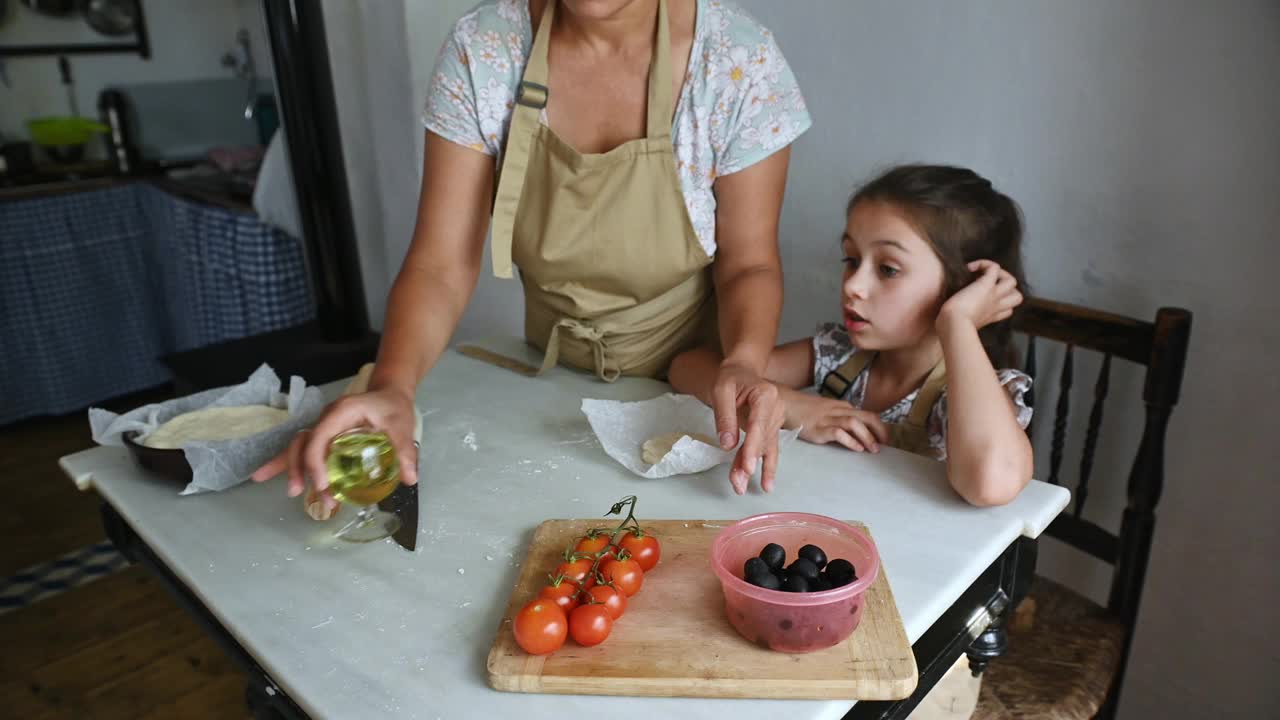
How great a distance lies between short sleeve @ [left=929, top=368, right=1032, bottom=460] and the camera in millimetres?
1177

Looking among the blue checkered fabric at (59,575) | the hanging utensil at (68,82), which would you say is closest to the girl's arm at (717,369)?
the blue checkered fabric at (59,575)

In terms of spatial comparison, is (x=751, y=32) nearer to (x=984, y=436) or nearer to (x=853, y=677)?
(x=984, y=436)

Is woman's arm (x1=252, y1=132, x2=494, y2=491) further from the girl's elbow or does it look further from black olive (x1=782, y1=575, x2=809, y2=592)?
the girl's elbow

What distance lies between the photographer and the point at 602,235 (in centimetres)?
129

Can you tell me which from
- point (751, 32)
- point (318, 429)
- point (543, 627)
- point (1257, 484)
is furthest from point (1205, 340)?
point (318, 429)

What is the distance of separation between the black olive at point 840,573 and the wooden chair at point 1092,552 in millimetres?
600

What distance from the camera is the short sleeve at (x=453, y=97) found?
48.4 inches

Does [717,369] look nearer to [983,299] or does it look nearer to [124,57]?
[983,299]

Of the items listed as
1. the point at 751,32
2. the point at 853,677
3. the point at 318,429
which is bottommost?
the point at 853,677

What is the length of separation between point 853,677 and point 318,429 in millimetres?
565

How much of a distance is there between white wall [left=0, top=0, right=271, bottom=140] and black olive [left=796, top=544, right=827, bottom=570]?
389 cm

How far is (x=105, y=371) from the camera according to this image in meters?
3.57

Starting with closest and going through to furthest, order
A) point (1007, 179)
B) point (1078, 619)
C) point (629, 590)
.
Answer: point (629, 590) < point (1078, 619) < point (1007, 179)

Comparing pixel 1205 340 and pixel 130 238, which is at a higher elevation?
pixel 1205 340
